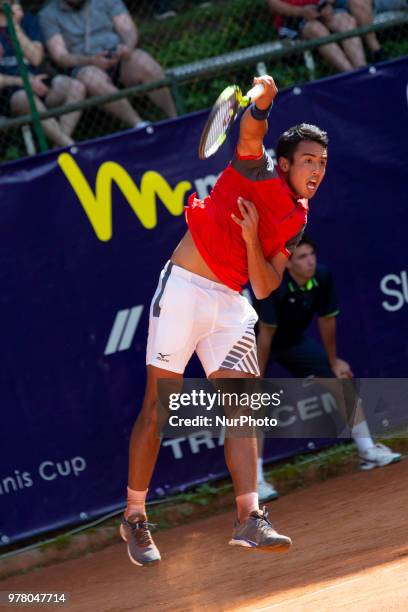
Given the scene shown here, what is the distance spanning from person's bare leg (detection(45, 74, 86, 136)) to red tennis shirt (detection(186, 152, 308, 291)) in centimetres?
275

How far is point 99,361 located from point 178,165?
52.3 inches

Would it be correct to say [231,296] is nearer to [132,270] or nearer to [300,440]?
[132,270]

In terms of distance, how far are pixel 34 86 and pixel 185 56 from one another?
1574mm

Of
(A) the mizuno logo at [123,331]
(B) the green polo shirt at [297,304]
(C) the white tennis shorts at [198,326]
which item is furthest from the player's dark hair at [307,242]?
(C) the white tennis shorts at [198,326]

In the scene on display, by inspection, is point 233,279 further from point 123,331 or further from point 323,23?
point 323,23

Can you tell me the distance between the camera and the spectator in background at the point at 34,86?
7.39 m

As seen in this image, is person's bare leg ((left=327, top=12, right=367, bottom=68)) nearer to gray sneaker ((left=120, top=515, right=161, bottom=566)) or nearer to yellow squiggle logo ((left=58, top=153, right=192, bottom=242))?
yellow squiggle logo ((left=58, top=153, right=192, bottom=242))

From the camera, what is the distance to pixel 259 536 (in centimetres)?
477

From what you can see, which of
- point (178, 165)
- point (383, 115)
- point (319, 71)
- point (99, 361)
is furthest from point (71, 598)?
point (319, 71)

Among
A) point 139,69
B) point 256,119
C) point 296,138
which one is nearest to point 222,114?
point 256,119

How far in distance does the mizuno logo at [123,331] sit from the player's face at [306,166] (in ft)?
6.75

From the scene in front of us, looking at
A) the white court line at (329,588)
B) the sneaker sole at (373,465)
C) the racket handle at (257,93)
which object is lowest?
the sneaker sole at (373,465)

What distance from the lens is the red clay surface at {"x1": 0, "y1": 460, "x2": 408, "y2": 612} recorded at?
16.2 ft

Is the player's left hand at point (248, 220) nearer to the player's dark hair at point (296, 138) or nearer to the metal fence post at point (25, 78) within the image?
the player's dark hair at point (296, 138)
